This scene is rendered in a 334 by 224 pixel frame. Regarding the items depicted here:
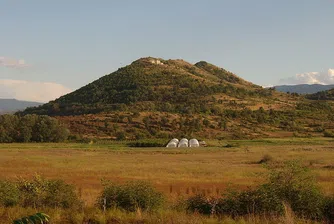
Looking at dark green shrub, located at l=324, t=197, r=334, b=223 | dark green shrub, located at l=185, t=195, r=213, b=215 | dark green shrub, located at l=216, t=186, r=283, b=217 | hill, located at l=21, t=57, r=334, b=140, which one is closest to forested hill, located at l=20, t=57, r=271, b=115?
hill, located at l=21, t=57, r=334, b=140

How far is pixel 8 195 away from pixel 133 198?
16.4 feet

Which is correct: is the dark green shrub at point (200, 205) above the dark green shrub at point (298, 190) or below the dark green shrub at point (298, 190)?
below

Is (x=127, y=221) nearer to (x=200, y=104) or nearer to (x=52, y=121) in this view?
(x=52, y=121)

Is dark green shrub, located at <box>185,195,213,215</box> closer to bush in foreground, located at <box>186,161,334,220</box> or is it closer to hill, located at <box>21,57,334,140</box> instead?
bush in foreground, located at <box>186,161,334,220</box>

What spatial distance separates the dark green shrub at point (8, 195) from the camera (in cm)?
1490

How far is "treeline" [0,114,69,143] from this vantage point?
106 metres

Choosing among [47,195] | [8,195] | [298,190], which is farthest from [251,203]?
[8,195]

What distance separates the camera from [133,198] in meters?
14.9

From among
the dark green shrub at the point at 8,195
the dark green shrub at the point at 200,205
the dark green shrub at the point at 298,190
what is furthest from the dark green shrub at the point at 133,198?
the dark green shrub at the point at 298,190

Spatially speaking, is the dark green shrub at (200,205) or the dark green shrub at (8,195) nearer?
the dark green shrub at (200,205)

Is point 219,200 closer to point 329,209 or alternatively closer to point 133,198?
point 133,198

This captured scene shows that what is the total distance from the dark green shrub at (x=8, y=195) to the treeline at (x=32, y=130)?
9472 cm

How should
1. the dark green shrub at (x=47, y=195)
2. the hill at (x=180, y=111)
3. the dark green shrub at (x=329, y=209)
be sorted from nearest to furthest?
the dark green shrub at (x=329, y=209) → the dark green shrub at (x=47, y=195) → the hill at (x=180, y=111)

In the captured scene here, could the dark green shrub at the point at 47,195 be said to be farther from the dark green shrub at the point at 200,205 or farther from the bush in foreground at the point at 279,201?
the bush in foreground at the point at 279,201
